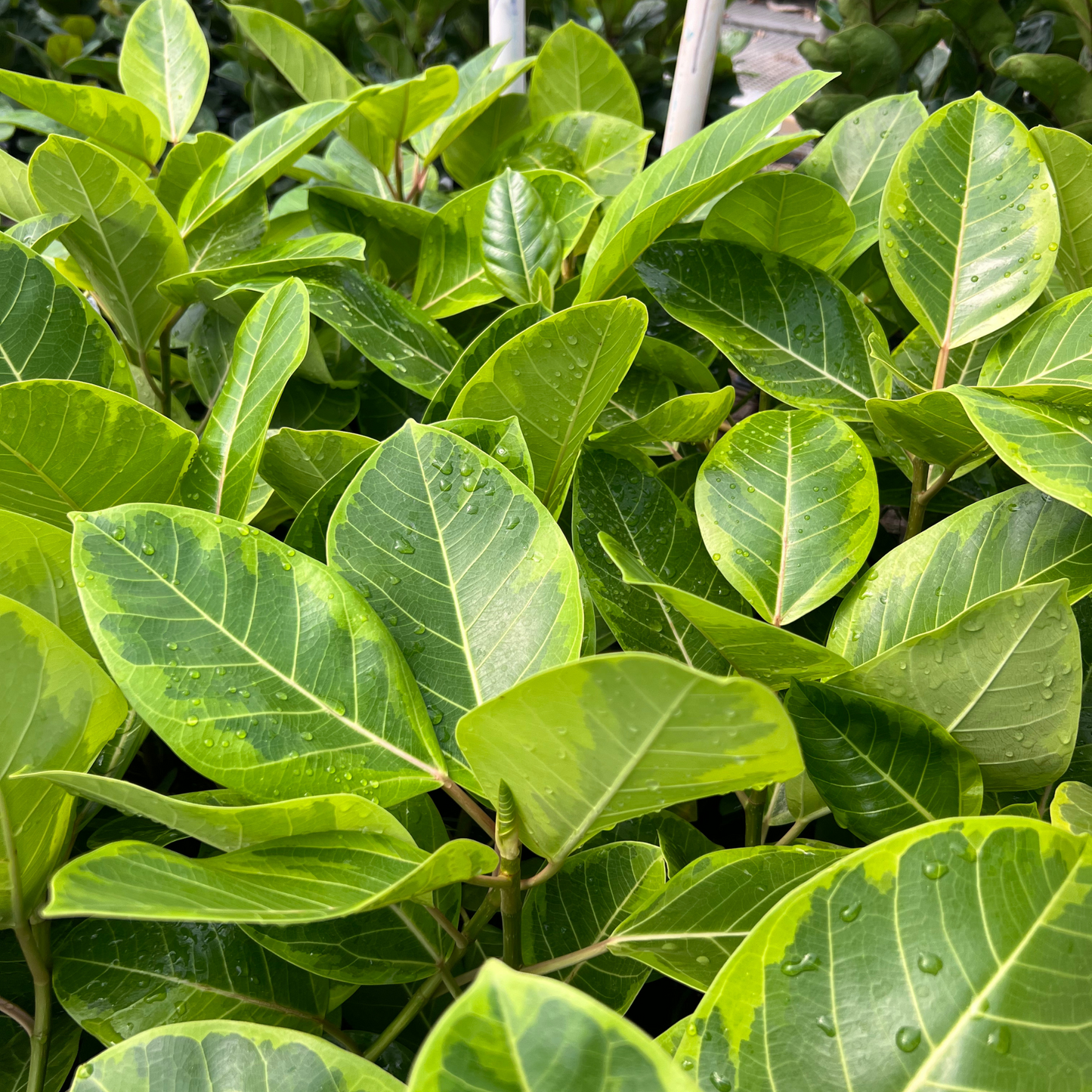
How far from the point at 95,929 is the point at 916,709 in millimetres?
485

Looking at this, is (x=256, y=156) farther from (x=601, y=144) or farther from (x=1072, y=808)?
(x=1072, y=808)

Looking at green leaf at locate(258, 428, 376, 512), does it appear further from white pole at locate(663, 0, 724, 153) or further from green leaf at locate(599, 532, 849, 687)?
white pole at locate(663, 0, 724, 153)

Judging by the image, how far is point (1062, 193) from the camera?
0.70 metres

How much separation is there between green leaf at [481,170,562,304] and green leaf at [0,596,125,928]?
0.50 m

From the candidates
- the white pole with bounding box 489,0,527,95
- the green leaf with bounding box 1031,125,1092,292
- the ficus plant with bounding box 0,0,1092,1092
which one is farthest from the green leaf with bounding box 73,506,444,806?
the white pole with bounding box 489,0,527,95

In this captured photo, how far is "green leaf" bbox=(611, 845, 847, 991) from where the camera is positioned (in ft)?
1.61

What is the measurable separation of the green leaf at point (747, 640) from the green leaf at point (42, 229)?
1.81 feet

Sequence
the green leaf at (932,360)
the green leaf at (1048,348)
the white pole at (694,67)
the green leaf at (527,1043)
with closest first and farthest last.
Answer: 1. the green leaf at (527,1043)
2. the green leaf at (1048,348)
3. the green leaf at (932,360)
4. the white pole at (694,67)

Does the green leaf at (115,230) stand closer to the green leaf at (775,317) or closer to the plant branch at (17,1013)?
the green leaf at (775,317)

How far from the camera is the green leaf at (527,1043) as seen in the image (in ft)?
0.97

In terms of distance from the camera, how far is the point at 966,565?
56 centimetres

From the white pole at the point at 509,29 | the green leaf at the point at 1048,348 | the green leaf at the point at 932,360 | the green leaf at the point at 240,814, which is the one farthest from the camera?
the white pole at the point at 509,29

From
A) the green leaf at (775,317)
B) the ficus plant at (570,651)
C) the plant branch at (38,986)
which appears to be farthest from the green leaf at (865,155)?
the plant branch at (38,986)

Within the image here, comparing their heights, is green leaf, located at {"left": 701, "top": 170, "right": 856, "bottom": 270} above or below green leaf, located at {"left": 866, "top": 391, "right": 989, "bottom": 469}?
above
